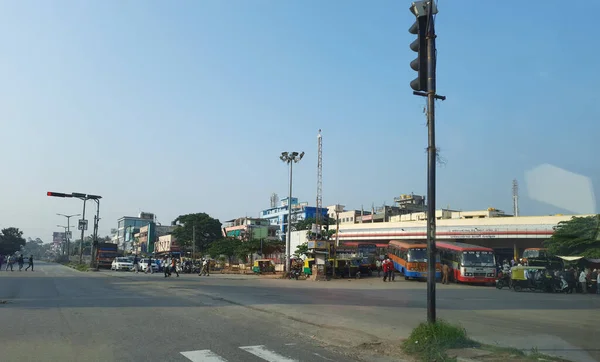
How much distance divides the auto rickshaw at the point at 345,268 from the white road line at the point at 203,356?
32.7 meters

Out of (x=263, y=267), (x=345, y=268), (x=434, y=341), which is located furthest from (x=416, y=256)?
(x=434, y=341)

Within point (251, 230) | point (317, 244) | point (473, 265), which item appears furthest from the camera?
point (251, 230)

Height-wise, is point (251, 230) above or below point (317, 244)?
above

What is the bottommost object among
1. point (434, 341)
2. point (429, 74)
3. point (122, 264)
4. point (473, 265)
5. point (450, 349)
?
point (122, 264)

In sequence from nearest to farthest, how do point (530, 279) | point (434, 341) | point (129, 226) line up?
1. point (434, 341)
2. point (530, 279)
3. point (129, 226)

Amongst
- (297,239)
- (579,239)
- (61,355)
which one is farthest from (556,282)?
(297,239)

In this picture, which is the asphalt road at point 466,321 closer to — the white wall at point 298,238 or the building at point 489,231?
the building at point 489,231

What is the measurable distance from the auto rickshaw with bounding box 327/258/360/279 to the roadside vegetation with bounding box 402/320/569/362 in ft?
105

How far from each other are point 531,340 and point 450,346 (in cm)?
294

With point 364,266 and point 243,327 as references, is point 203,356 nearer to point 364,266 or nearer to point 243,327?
point 243,327

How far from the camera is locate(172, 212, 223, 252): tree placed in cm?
9962

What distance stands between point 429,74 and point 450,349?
5.18m

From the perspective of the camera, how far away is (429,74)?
9.72m

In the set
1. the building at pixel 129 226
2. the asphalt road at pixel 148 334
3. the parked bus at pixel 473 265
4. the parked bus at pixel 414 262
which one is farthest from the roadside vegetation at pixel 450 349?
the building at pixel 129 226
